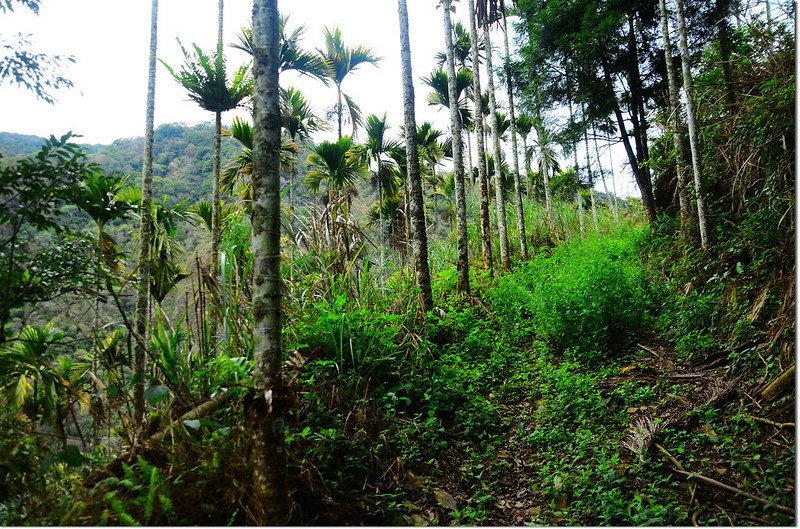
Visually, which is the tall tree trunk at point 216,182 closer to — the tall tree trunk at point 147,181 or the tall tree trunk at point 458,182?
the tall tree trunk at point 147,181

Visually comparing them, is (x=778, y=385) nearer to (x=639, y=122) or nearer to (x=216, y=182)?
(x=639, y=122)

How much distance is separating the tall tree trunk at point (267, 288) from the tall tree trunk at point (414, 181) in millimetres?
3289

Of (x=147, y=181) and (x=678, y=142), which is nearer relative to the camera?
(x=678, y=142)

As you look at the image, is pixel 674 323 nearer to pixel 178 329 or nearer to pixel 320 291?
pixel 320 291

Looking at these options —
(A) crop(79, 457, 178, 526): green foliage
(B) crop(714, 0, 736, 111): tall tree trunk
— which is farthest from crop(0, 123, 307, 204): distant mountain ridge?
(B) crop(714, 0, 736, 111): tall tree trunk

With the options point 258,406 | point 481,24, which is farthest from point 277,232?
point 481,24

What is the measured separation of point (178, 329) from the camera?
9.17 ft

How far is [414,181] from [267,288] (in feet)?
12.4

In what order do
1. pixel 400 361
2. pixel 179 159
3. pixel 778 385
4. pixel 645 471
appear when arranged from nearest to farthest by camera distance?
1. pixel 645 471
2. pixel 778 385
3. pixel 400 361
4. pixel 179 159

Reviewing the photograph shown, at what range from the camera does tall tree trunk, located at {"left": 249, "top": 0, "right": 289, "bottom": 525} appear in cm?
197

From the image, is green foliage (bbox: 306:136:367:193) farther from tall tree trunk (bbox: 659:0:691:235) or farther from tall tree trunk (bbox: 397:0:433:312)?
tall tree trunk (bbox: 659:0:691:235)

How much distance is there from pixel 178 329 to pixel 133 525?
1.34 m

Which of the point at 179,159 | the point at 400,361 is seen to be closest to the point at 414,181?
the point at 400,361

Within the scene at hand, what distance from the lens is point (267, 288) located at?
81.4 inches
